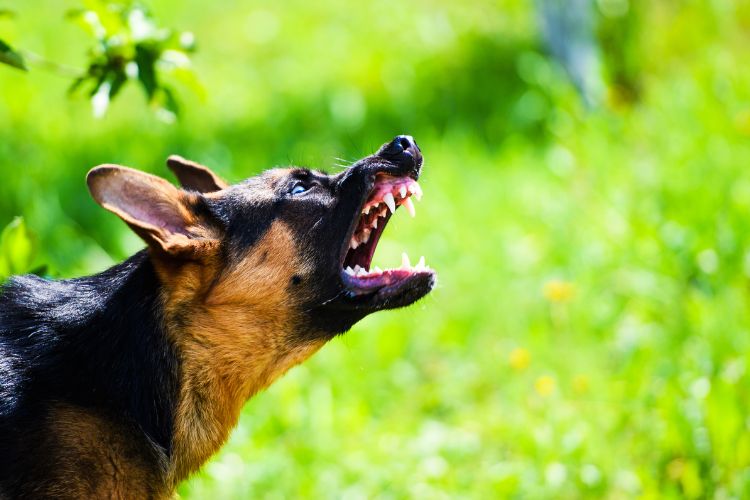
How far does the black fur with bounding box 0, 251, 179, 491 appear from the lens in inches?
129

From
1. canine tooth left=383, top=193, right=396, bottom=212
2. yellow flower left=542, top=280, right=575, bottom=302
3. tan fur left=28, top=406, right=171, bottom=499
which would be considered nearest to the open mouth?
canine tooth left=383, top=193, right=396, bottom=212

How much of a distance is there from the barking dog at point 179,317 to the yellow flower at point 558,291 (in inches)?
68.4

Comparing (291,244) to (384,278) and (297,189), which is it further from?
(384,278)

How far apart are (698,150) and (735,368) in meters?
2.35

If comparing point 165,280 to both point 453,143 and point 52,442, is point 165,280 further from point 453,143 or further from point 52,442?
point 453,143

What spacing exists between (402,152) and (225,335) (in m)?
0.97

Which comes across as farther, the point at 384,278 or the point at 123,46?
the point at 384,278

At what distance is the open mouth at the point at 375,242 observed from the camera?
12.2ft

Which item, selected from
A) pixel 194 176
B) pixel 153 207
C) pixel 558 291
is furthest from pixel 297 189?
pixel 558 291

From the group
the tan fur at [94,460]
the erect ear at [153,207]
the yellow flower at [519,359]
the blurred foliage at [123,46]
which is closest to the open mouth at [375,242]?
the erect ear at [153,207]

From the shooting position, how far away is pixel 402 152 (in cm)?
380

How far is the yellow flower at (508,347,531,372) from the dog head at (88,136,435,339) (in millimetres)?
1614

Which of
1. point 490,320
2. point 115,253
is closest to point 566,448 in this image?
point 490,320

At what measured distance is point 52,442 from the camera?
10.5 feet
